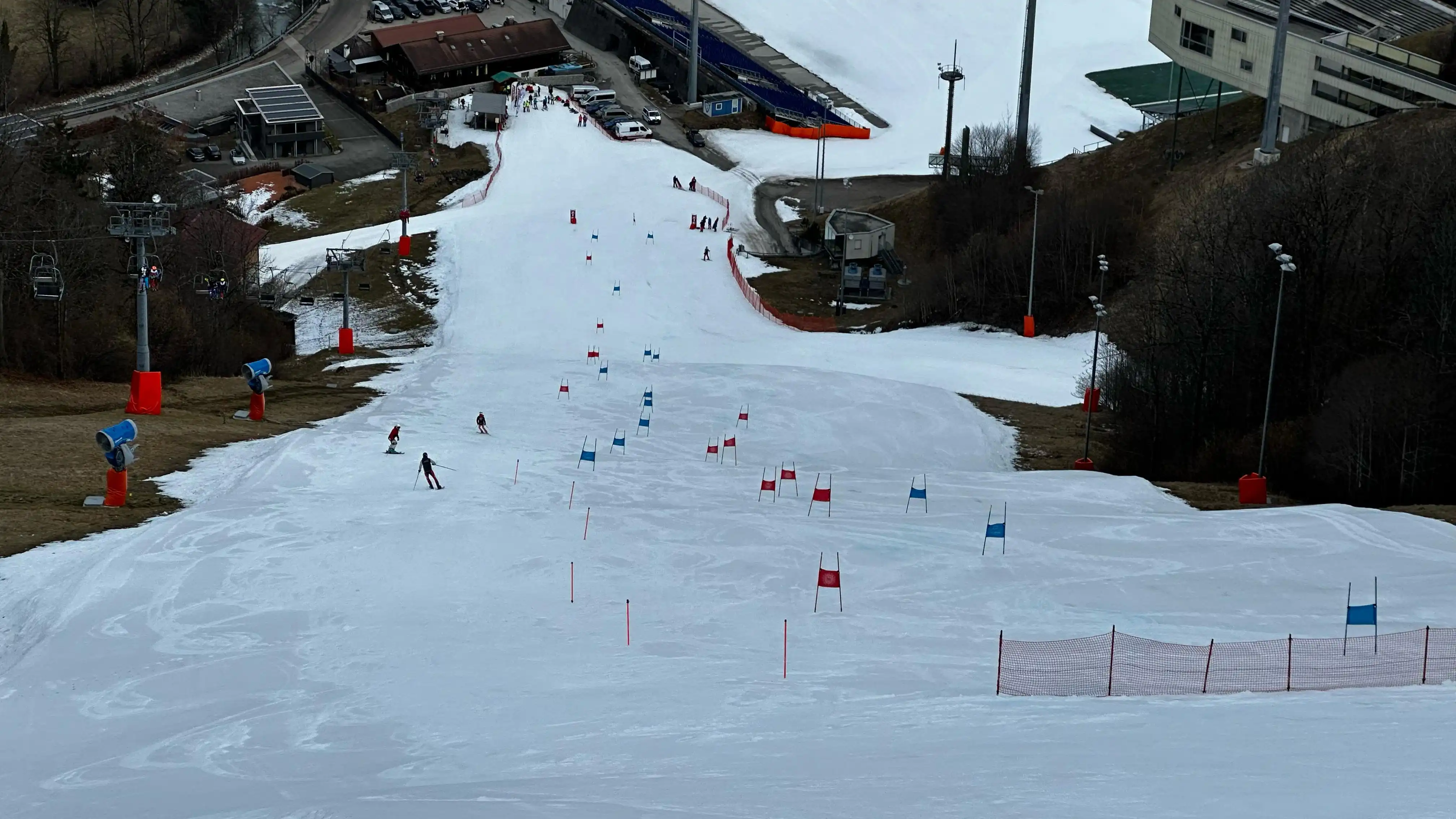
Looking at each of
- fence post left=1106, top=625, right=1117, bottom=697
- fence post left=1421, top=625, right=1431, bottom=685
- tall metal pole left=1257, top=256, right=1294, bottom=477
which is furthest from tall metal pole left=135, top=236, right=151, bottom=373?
tall metal pole left=1257, top=256, right=1294, bottom=477

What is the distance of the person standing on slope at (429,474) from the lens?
35406 mm

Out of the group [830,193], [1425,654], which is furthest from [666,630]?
[830,193]

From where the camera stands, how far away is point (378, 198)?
85.8 metres

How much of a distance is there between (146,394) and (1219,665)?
28286 mm

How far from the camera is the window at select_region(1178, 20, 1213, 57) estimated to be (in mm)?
70250

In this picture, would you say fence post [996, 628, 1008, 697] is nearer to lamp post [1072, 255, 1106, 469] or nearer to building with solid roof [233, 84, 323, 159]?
lamp post [1072, 255, 1106, 469]

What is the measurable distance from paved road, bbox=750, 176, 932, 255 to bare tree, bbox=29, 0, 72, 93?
60.9m

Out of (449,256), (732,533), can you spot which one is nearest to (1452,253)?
(732,533)

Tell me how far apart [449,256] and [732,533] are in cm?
3839

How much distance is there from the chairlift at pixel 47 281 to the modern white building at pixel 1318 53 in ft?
159

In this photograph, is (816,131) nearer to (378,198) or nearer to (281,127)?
(378,198)

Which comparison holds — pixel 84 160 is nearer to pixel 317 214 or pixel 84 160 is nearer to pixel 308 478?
pixel 317 214

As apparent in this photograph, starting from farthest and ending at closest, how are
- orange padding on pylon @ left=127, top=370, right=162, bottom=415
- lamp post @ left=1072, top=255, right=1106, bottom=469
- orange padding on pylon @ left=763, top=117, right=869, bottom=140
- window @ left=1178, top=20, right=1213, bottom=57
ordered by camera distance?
orange padding on pylon @ left=763, top=117, right=869, bottom=140 < window @ left=1178, top=20, right=1213, bottom=57 < lamp post @ left=1072, top=255, right=1106, bottom=469 < orange padding on pylon @ left=127, top=370, right=162, bottom=415

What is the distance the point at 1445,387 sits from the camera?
38.3 m
